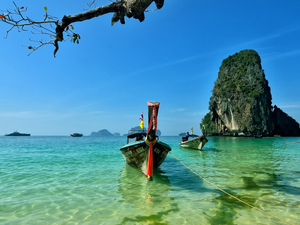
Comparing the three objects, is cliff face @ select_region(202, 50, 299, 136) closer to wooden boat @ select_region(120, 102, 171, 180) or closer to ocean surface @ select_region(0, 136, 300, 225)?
ocean surface @ select_region(0, 136, 300, 225)

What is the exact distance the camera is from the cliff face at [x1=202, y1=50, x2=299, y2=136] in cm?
7075

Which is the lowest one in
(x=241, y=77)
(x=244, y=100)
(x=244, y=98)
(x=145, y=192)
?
(x=145, y=192)

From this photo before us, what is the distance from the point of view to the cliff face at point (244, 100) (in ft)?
232

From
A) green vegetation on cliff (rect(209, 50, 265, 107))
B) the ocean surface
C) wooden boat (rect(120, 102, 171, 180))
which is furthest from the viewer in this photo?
green vegetation on cliff (rect(209, 50, 265, 107))

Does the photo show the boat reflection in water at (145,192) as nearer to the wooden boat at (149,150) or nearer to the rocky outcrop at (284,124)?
the wooden boat at (149,150)

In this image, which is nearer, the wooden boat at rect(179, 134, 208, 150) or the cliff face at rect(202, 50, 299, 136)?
the wooden boat at rect(179, 134, 208, 150)

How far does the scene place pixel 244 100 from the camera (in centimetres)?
7312

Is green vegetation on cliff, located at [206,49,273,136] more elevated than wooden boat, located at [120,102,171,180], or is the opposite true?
green vegetation on cliff, located at [206,49,273,136]

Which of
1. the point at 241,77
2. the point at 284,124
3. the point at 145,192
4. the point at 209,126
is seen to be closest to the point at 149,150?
the point at 145,192

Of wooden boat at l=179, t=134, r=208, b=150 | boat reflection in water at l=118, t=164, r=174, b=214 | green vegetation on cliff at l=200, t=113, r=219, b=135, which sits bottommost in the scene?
boat reflection in water at l=118, t=164, r=174, b=214

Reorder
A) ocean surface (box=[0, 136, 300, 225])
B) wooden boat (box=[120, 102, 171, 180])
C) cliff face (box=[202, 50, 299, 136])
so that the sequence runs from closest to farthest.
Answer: ocean surface (box=[0, 136, 300, 225])
wooden boat (box=[120, 102, 171, 180])
cliff face (box=[202, 50, 299, 136])

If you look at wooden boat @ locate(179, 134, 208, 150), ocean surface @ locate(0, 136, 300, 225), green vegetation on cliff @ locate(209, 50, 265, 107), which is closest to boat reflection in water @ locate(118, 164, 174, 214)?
ocean surface @ locate(0, 136, 300, 225)

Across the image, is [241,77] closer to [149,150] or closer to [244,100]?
[244,100]

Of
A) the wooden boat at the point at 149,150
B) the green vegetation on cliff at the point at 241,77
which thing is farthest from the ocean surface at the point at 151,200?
the green vegetation on cliff at the point at 241,77
